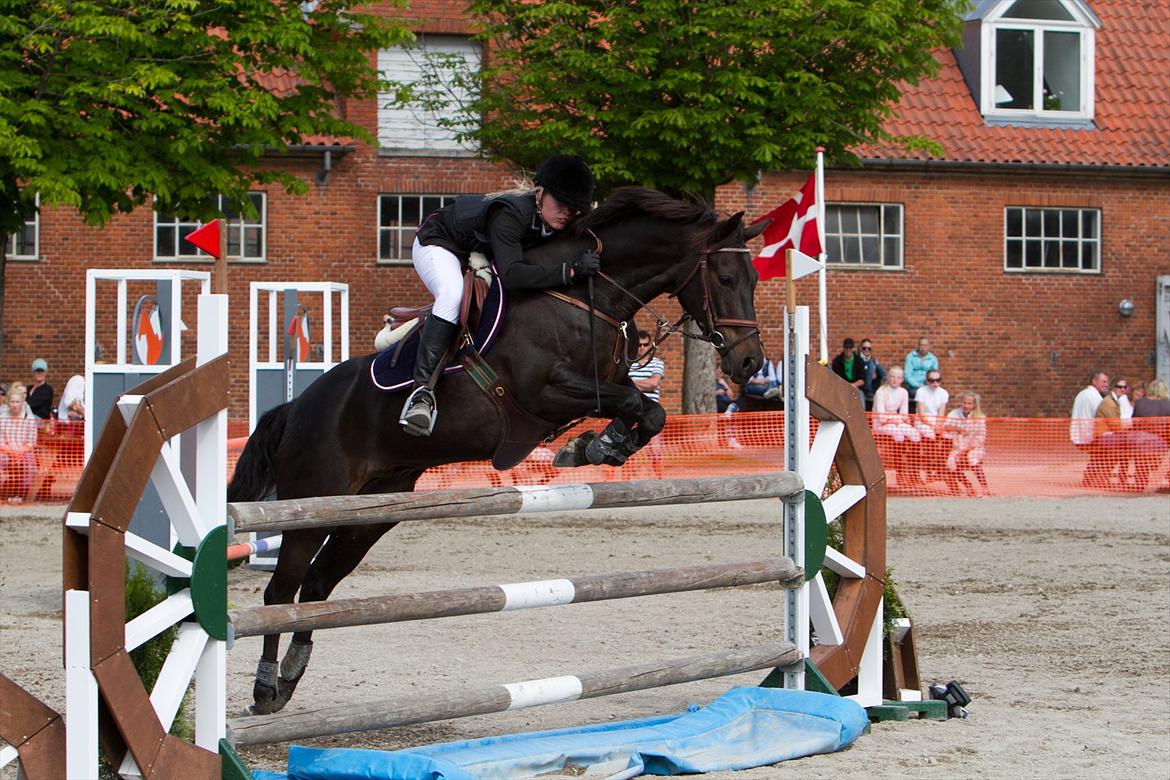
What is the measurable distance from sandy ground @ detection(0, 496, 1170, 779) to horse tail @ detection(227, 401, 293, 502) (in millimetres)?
887

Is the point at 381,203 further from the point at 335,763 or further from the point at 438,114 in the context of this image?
the point at 335,763

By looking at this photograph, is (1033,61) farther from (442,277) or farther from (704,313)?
(442,277)

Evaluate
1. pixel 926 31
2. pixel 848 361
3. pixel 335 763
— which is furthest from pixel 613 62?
pixel 335 763

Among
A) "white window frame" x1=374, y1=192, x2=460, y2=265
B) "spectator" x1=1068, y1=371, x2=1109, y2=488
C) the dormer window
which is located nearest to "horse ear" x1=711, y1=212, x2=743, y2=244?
"spectator" x1=1068, y1=371, x2=1109, y2=488

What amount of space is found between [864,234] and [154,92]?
36.4 feet

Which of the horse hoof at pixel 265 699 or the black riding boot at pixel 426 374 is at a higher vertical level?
the black riding boot at pixel 426 374

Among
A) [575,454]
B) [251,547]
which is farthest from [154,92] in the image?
[575,454]

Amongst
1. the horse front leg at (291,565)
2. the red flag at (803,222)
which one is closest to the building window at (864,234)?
the red flag at (803,222)

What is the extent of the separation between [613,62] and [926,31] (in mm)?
3479

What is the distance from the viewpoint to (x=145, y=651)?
4.46m

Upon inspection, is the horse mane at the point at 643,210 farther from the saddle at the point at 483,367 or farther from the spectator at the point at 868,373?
the spectator at the point at 868,373

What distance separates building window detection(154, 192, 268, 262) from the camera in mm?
20781

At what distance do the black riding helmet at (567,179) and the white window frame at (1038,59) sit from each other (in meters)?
18.4

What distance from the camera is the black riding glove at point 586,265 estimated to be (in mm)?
5672
